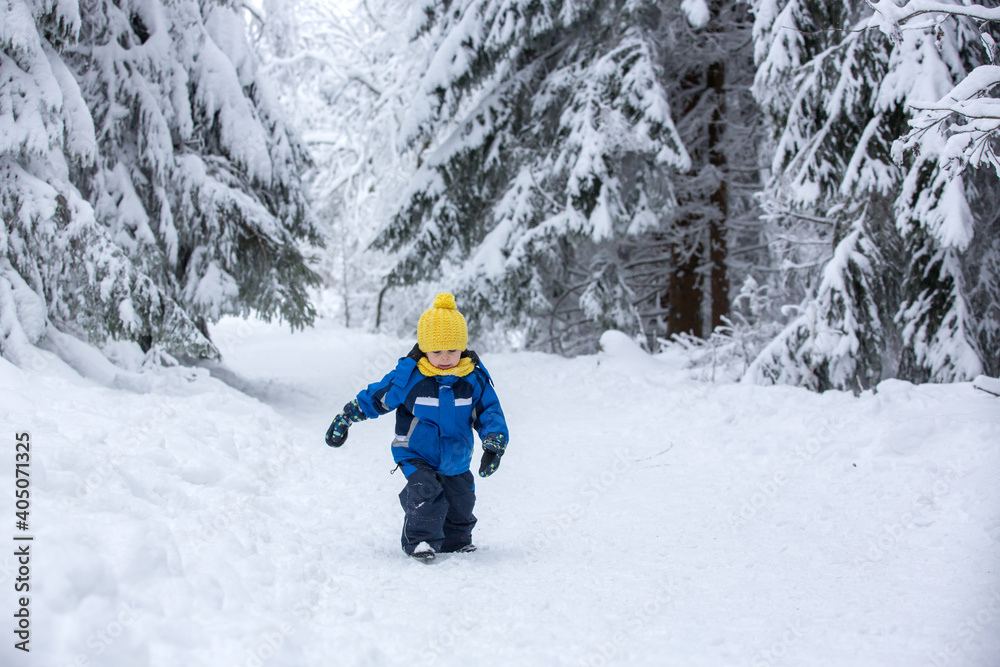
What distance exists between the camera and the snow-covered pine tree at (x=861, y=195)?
6133mm

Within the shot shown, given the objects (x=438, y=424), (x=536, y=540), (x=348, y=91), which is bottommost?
(x=536, y=540)

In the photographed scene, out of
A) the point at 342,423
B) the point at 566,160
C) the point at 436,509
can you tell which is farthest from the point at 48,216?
the point at 566,160

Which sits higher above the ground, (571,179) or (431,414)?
(571,179)

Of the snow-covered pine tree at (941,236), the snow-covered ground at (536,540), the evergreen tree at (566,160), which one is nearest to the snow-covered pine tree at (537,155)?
the evergreen tree at (566,160)

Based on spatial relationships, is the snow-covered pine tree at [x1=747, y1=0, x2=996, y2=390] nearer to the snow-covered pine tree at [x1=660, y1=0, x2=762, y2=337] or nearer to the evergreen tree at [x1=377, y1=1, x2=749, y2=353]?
Result: the evergreen tree at [x1=377, y1=1, x2=749, y2=353]

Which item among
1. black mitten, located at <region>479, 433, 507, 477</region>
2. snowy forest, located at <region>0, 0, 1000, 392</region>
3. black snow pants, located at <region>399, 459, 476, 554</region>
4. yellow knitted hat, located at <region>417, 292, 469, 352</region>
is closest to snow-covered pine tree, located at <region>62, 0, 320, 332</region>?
snowy forest, located at <region>0, 0, 1000, 392</region>

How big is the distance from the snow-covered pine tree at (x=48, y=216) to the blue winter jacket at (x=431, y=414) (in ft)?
11.4

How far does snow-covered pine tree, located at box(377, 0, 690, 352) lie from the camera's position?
9695 mm

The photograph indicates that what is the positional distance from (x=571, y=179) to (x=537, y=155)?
4.77ft

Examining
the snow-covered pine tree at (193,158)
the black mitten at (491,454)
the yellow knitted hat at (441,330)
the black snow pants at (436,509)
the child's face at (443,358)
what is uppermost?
the snow-covered pine tree at (193,158)

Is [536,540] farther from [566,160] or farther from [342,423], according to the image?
[566,160]

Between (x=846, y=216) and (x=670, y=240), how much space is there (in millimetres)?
3799

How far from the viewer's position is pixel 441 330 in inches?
152

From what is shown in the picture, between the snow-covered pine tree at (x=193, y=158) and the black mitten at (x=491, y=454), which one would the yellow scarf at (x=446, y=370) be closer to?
the black mitten at (x=491, y=454)
